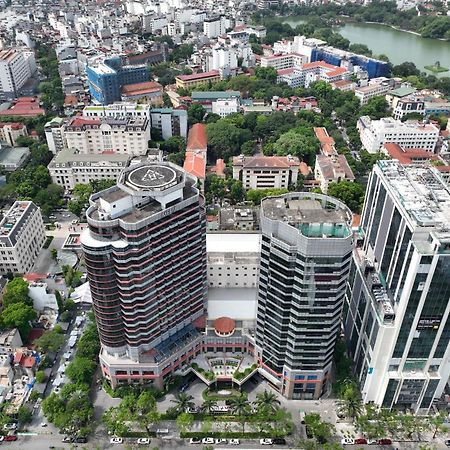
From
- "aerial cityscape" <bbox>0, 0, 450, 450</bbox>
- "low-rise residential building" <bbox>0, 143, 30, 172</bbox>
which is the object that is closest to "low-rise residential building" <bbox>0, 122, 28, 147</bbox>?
"low-rise residential building" <bbox>0, 143, 30, 172</bbox>

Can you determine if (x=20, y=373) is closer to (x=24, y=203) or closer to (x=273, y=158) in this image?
(x=24, y=203)

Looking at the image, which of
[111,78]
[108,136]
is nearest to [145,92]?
[111,78]

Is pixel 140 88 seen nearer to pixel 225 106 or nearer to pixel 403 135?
pixel 225 106

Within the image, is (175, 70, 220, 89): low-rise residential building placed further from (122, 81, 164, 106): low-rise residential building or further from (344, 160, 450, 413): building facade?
(344, 160, 450, 413): building facade

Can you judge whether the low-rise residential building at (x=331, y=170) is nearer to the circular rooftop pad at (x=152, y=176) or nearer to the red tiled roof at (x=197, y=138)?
the red tiled roof at (x=197, y=138)

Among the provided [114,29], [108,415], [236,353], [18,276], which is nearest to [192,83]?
[114,29]
